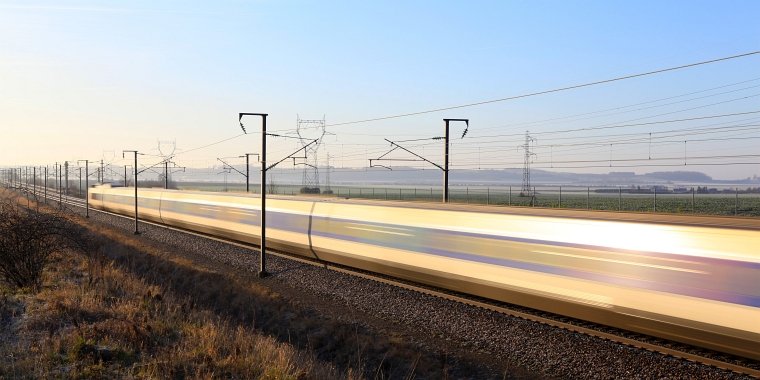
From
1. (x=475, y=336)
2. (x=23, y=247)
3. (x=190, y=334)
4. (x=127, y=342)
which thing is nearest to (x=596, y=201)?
(x=475, y=336)

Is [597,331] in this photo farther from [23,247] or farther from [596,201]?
[596,201]

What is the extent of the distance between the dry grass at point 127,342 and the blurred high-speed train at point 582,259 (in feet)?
15.9

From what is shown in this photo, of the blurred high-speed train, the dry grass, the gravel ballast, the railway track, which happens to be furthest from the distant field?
the dry grass

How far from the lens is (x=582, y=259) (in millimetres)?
10555

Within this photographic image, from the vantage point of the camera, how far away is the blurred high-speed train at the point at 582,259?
8422 mm

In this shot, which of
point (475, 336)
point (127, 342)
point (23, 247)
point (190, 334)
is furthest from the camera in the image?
point (23, 247)

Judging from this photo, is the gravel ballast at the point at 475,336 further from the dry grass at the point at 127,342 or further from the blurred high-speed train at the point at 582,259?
the dry grass at the point at 127,342

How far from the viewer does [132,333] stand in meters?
9.27

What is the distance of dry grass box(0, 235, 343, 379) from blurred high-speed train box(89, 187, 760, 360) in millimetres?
4838

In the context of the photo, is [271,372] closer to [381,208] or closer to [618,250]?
[618,250]

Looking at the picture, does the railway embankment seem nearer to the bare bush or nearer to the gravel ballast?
the gravel ballast

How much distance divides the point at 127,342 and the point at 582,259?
8260 millimetres

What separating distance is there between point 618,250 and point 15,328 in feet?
36.1

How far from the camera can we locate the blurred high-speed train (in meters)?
8.42
